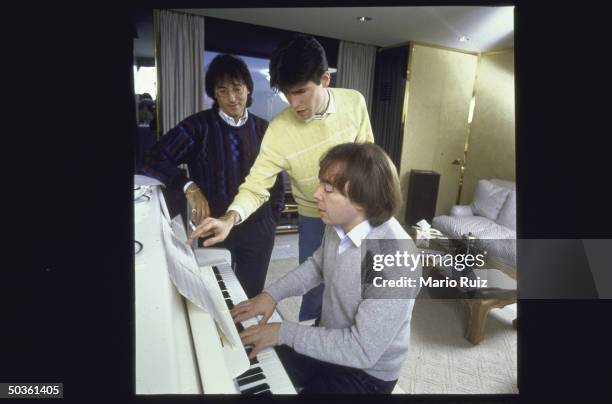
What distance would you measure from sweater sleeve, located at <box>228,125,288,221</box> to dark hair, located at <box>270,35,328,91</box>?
19 cm

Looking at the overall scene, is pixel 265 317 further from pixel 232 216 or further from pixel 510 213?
pixel 510 213

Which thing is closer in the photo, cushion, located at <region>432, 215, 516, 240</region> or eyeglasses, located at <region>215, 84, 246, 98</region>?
cushion, located at <region>432, 215, 516, 240</region>

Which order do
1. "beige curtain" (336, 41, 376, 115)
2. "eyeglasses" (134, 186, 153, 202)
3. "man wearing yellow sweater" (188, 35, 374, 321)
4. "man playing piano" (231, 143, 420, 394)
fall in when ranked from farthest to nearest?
1. "eyeglasses" (134, 186, 153, 202)
2. "beige curtain" (336, 41, 376, 115)
3. "man wearing yellow sweater" (188, 35, 374, 321)
4. "man playing piano" (231, 143, 420, 394)

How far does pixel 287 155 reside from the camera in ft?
3.29

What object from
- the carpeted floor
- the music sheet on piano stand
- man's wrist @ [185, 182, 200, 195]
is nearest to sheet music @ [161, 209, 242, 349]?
the music sheet on piano stand

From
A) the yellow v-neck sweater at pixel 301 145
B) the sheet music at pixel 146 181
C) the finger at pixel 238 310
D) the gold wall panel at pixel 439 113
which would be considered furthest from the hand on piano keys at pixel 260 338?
the sheet music at pixel 146 181

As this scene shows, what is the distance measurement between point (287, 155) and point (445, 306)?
4.45ft

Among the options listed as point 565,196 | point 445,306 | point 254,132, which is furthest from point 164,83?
point 445,306

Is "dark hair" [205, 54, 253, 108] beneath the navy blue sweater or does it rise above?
above

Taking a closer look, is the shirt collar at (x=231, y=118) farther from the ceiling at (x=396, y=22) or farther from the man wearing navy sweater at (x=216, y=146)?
the ceiling at (x=396, y=22)

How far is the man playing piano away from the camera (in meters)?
0.62

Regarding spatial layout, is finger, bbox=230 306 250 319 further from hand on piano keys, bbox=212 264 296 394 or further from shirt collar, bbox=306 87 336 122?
shirt collar, bbox=306 87 336 122

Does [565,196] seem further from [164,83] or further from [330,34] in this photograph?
[164,83]

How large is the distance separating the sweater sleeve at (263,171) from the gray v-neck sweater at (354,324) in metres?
0.29
